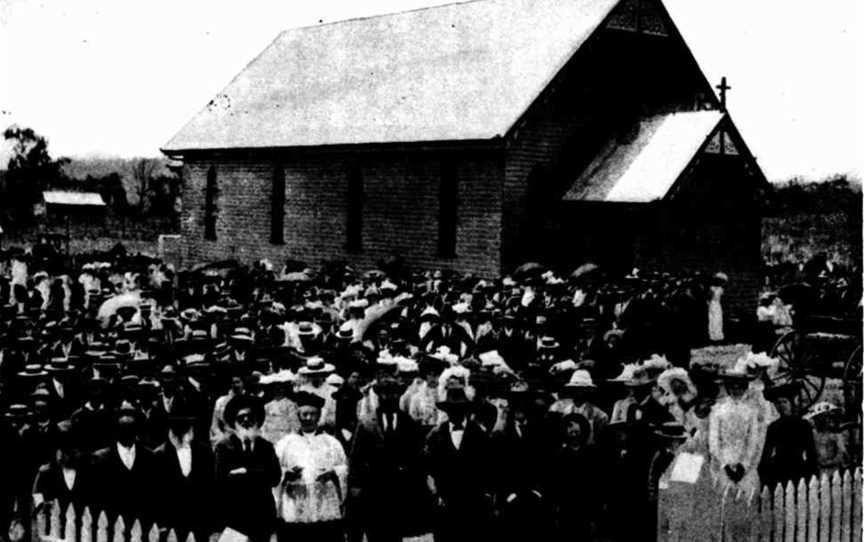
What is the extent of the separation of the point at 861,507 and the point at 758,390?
2432mm

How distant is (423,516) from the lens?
8328 mm

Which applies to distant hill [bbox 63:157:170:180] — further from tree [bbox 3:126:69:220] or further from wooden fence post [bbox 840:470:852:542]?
wooden fence post [bbox 840:470:852:542]

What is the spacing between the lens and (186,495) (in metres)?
7.99

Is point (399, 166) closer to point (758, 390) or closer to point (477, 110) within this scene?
point (477, 110)

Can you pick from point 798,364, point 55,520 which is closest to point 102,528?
point 55,520

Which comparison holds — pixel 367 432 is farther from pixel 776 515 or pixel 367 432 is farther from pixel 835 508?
pixel 835 508

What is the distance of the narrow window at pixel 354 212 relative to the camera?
28.7 metres

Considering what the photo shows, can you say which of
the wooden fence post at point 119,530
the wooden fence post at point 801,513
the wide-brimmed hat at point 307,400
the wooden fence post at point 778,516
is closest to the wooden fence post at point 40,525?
the wooden fence post at point 119,530

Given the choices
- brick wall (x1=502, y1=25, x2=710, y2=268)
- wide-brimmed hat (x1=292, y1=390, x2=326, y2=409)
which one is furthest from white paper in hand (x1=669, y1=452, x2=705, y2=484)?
brick wall (x1=502, y1=25, x2=710, y2=268)

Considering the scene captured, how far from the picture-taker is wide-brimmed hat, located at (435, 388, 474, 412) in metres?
8.93

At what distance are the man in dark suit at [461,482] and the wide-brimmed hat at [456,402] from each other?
7.9 inches

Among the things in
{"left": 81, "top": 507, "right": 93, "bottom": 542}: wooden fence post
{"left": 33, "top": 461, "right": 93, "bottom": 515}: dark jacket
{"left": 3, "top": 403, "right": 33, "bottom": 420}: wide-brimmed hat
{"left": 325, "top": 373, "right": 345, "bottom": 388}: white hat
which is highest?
{"left": 325, "top": 373, "right": 345, "bottom": 388}: white hat

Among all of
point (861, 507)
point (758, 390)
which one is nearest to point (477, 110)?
point (758, 390)

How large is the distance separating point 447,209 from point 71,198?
33036mm
